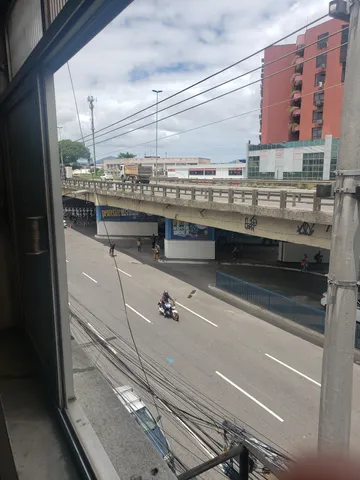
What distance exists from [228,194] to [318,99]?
79.9ft

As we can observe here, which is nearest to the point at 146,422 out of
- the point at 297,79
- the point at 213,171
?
the point at 297,79

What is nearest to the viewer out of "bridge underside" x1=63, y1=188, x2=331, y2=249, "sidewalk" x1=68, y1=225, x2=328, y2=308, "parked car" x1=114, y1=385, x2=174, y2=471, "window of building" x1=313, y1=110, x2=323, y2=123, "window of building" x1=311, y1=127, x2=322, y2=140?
"parked car" x1=114, y1=385, x2=174, y2=471

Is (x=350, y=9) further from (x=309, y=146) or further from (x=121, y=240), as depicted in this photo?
(x=309, y=146)

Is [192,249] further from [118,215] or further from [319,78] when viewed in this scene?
[319,78]

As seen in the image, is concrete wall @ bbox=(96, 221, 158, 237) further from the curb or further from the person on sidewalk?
the curb

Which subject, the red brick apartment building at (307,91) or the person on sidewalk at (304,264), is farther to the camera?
the red brick apartment building at (307,91)

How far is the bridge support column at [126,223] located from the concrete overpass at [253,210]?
6.14 m

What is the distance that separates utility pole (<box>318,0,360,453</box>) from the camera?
376 centimetres

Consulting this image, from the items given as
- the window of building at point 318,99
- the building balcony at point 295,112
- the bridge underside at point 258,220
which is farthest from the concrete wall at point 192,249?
the building balcony at point 295,112

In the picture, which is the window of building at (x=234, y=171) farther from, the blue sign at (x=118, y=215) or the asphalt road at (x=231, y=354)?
the asphalt road at (x=231, y=354)

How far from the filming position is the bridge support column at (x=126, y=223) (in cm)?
2867

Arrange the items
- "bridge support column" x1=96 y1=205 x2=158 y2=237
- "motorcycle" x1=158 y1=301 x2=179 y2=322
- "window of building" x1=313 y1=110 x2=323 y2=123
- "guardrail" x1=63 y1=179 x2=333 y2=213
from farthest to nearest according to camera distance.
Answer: "window of building" x1=313 y1=110 x2=323 y2=123 → "bridge support column" x1=96 y1=205 x2=158 y2=237 → "motorcycle" x1=158 y1=301 x2=179 y2=322 → "guardrail" x1=63 y1=179 x2=333 y2=213

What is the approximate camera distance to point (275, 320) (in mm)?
12438

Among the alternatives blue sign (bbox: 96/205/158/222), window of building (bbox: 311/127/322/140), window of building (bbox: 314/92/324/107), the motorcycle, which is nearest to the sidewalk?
the motorcycle
